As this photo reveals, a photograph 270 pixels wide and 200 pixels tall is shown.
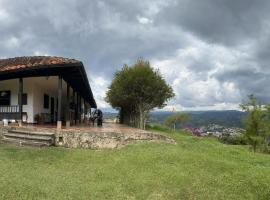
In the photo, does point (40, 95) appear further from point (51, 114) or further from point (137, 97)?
point (137, 97)

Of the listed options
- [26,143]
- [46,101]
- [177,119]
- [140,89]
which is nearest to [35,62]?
[26,143]

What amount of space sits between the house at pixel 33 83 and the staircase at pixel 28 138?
1.16 m

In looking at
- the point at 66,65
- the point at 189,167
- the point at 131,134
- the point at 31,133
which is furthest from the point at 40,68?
the point at 189,167

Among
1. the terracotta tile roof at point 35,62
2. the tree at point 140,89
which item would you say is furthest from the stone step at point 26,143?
the tree at point 140,89

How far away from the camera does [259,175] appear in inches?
452

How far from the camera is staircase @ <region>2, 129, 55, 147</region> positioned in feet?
53.2

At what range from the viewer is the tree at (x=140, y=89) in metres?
31.1

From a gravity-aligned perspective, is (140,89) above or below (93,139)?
above

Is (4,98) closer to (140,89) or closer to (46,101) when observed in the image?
(46,101)

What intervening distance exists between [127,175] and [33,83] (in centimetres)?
1250

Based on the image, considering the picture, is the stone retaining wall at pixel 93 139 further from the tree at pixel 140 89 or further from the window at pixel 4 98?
the tree at pixel 140 89

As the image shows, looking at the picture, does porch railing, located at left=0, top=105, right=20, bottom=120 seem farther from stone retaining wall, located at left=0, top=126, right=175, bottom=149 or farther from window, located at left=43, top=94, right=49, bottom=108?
window, located at left=43, top=94, right=49, bottom=108

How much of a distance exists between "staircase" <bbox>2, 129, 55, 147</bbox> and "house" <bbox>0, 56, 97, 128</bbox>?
116 cm

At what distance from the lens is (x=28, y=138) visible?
16.6m
